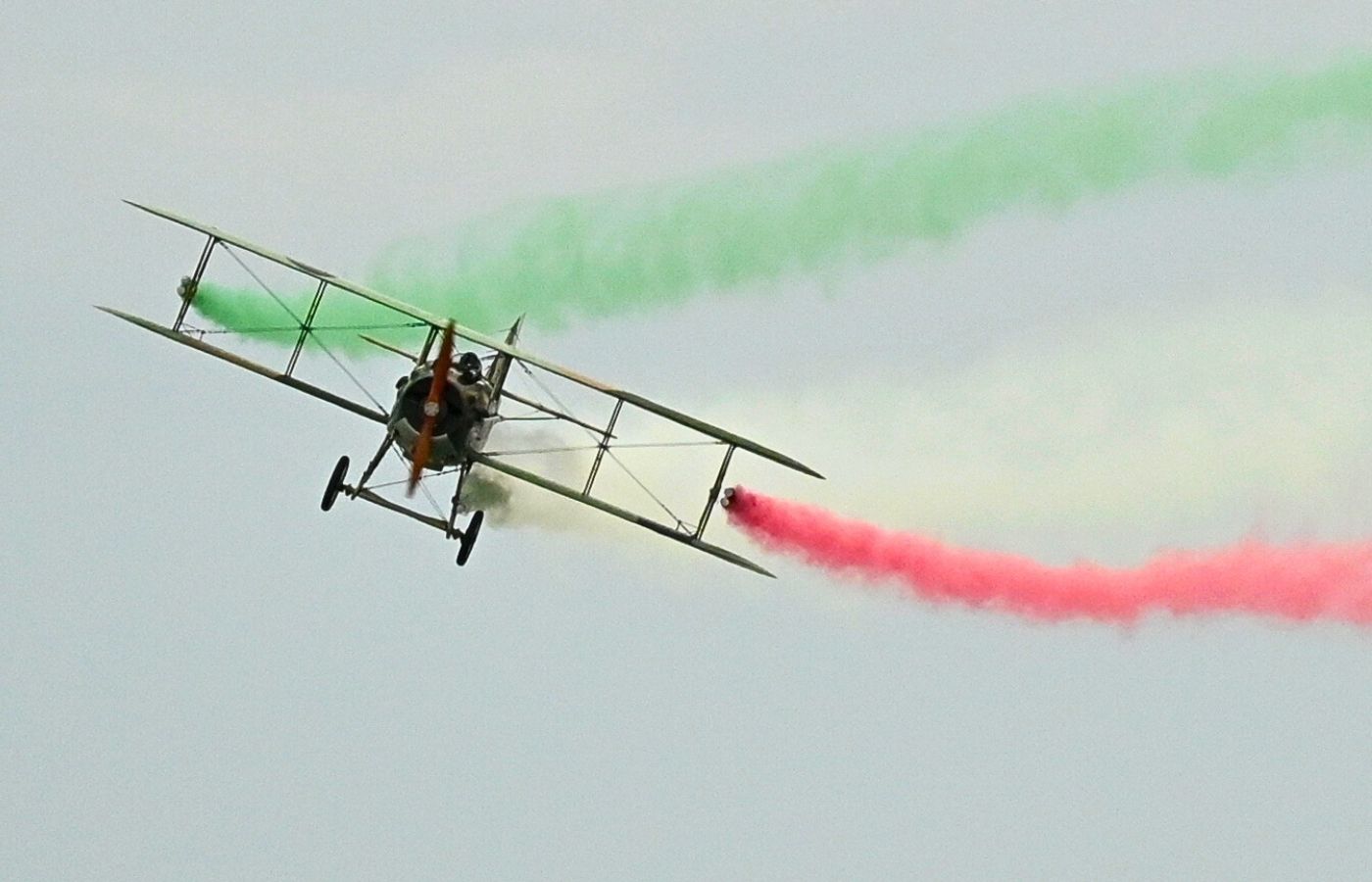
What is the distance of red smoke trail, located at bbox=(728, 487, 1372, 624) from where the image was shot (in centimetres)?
5866

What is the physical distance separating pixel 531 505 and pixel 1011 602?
874 centimetres

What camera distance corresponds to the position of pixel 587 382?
58562 mm

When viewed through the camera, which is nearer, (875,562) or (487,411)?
(487,411)

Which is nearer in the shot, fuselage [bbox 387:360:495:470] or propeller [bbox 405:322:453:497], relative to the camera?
propeller [bbox 405:322:453:497]

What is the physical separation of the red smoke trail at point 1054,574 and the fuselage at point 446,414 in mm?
6109

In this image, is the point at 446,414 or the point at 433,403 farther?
the point at 446,414

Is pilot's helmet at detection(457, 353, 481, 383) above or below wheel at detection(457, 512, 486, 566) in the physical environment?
above

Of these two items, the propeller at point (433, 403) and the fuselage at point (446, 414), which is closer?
the propeller at point (433, 403)

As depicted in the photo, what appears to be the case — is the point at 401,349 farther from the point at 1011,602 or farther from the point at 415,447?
the point at 1011,602

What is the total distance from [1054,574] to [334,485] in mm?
12618

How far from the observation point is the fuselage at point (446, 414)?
58.1 meters

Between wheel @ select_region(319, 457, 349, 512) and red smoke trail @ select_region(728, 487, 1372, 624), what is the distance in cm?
734

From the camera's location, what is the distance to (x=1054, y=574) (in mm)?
61781

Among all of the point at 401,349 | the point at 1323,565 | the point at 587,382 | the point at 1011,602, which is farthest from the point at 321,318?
the point at 1323,565
